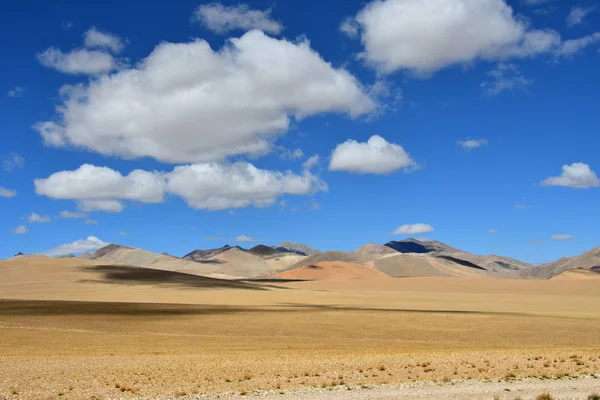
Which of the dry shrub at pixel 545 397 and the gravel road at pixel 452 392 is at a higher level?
the dry shrub at pixel 545 397

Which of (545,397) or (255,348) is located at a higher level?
(545,397)

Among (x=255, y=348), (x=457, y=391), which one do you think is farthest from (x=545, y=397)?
(x=255, y=348)

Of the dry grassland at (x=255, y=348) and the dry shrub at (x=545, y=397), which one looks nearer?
the dry shrub at (x=545, y=397)

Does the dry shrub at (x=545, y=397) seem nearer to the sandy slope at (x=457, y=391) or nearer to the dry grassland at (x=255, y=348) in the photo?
the sandy slope at (x=457, y=391)

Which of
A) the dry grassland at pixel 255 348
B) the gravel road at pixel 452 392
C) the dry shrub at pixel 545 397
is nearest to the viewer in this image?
the dry shrub at pixel 545 397

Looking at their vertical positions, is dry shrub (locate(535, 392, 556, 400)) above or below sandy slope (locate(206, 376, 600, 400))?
above

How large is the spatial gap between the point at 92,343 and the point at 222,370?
13741 millimetres


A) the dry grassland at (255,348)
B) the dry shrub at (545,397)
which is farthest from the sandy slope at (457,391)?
the dry grassland at (255,348)

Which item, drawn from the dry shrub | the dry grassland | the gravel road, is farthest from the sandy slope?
the dry grassland

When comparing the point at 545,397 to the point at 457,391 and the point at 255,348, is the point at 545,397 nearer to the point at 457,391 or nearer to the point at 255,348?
the point at 457,391

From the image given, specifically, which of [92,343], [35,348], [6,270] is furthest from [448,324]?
[6,270]

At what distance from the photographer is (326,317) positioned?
51.2m

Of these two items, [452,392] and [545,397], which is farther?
[452,392]

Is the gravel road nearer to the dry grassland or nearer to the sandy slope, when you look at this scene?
the sandy slope
